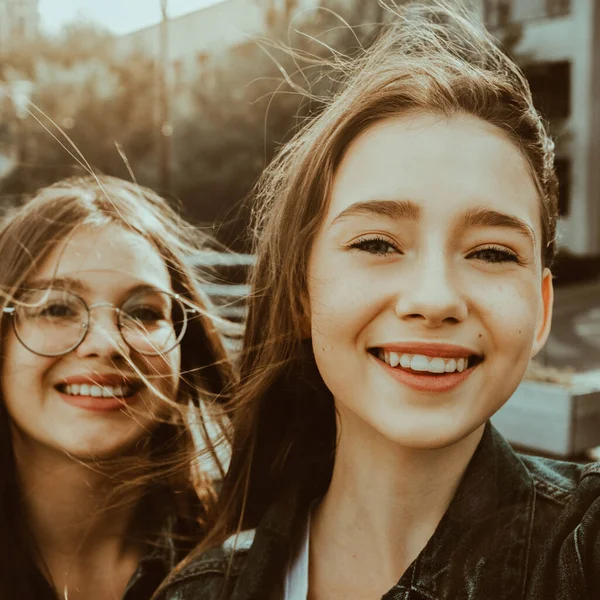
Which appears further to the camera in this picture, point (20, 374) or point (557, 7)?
point (557, 7)

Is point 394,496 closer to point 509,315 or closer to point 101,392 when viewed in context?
point 509,315

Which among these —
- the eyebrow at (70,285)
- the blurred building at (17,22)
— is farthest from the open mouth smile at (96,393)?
the blurred building at (17,22)

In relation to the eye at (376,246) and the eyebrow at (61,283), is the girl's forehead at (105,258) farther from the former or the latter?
the eye at (376,246)

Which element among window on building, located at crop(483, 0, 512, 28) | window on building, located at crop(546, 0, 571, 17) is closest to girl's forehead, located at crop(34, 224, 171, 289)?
window on building, located at crop(483, 0, 512, 28)

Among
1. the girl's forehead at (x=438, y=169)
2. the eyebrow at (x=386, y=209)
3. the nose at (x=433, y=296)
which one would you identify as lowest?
the nose at (x=433, y=296)

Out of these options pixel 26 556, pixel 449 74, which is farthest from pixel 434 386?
pixel 26 556

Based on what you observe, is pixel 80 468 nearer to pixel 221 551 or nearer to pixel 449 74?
pixel 221 551

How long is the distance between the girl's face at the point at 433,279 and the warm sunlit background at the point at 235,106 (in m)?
0.23

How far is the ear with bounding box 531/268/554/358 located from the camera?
0.85 meters

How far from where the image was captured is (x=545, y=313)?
879mm

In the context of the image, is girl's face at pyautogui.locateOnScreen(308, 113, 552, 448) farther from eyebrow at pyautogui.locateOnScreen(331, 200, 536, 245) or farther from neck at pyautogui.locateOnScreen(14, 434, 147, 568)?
neck at pyautogui.locateOnScreen(14, 434, 147, 568)

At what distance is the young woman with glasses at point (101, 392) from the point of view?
1.04 m

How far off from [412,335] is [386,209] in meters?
0.13

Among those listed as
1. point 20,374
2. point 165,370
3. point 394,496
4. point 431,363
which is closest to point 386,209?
point 431,363
